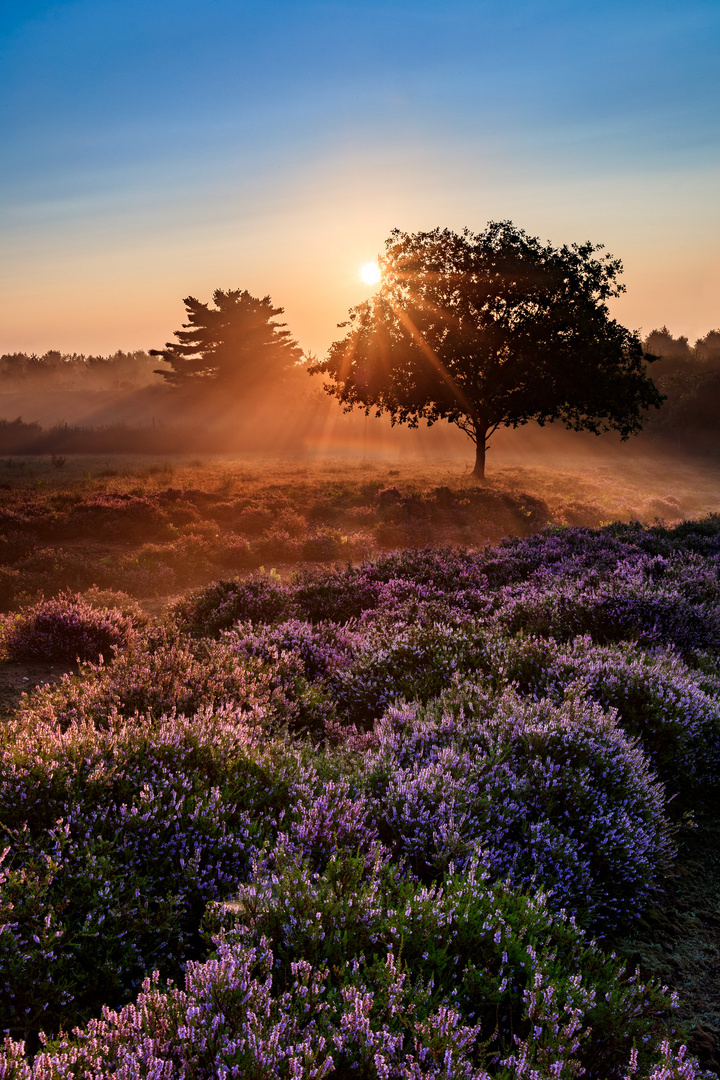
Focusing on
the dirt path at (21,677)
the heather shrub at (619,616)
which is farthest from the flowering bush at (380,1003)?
the heather shrub at (619,616)

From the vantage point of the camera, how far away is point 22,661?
7840mm

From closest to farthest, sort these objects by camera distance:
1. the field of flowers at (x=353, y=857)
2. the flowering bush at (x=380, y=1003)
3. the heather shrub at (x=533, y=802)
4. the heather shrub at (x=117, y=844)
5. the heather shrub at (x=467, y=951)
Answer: the flowering bush at (x=380, y=1003) < the field of flowers at (x=353, y=857) < the heather shrub at (x=467, y=951) < the heather shrub at (x=117, y=844) < the heather shrub at (x=533, y=802)

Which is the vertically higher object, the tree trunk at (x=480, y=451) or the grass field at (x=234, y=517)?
the tree trunk at (x=480, y=451)

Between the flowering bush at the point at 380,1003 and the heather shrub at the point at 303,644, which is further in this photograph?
the heather shrub at the point at 303,644

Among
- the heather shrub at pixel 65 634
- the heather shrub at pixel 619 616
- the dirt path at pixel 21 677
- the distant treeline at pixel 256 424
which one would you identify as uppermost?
the distant treeline at pixel 256 424

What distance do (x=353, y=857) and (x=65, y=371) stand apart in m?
Answer: 172

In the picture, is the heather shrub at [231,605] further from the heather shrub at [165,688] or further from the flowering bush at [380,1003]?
the flowering bush at [380,1003]

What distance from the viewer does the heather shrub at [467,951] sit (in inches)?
95.3

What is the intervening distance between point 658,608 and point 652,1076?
6.71 metres

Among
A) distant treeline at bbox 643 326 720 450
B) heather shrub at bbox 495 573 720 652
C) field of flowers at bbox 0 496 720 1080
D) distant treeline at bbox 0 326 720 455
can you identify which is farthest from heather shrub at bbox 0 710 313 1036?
distant treeline at bbox 643 326 720 450

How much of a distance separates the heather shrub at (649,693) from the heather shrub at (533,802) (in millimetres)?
615

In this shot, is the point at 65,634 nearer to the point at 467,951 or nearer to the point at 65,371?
the point at 467,951

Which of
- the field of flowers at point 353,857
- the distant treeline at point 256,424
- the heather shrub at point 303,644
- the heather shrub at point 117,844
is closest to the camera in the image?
the field of flowers at point 353,857

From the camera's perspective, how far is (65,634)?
320 inches
